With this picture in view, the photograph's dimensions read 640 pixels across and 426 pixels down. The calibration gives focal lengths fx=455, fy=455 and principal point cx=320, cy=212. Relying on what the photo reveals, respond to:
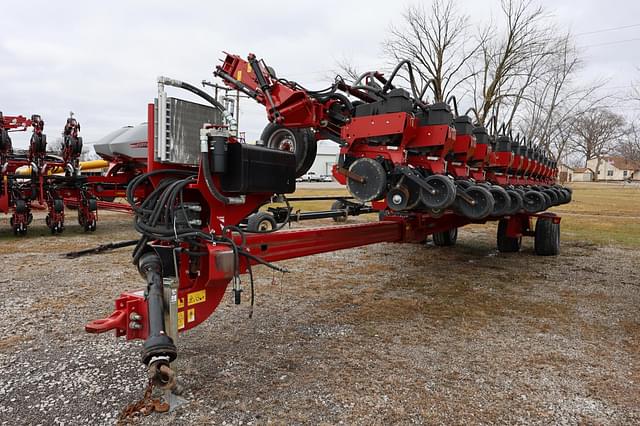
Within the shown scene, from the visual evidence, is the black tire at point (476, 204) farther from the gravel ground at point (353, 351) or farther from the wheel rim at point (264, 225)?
the wheel rim at point (264, 225)

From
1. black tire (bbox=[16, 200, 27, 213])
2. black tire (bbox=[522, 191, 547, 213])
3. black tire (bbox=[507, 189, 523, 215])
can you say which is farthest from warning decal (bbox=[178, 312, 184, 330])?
black tire (bbox=[16, 200, 27, 213])

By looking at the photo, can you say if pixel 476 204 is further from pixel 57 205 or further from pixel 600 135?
pixel 600 135

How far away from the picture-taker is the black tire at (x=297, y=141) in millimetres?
5027

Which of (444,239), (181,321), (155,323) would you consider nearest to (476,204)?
(181,321)

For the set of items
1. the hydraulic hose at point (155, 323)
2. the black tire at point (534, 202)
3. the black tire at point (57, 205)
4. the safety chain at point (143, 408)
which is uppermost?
the black tire at point (534, 202)

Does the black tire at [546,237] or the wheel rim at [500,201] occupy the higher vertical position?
the wheel rim at [500,201]

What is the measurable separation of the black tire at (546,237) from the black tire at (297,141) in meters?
4.69

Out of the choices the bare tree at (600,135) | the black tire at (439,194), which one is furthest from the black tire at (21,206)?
the bare tree at (600,135)

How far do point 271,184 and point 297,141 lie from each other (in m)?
2.06

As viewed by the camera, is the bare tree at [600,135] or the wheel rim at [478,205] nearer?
the wheel rim at [478,205]

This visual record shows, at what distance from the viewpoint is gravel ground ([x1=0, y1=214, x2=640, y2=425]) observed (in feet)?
8.80

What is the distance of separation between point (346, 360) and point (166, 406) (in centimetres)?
130

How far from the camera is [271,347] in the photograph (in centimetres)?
355

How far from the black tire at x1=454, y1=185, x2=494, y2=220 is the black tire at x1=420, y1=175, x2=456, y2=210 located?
509 millimetres
